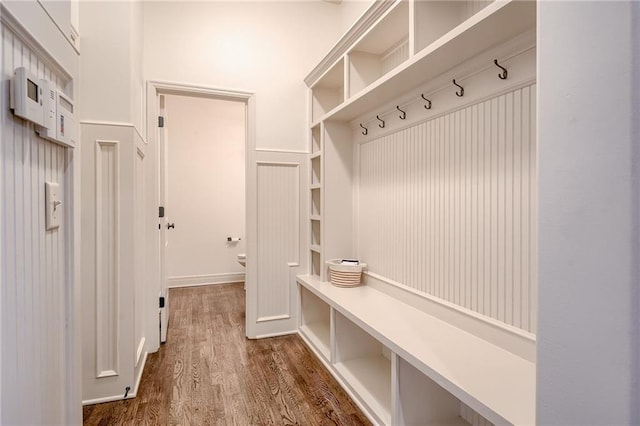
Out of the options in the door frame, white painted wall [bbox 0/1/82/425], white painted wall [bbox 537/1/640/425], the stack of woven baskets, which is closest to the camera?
white painted wall [bbox 537/1/640/425]

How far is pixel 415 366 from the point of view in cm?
143

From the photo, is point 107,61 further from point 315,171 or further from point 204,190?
point 204,190

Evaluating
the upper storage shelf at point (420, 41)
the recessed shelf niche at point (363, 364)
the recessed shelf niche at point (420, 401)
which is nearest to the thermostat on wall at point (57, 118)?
the upper storage shelf at point (420, 41)

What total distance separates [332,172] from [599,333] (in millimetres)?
2296

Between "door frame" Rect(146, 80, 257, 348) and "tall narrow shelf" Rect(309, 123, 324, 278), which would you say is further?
"tall narrow shelf" Rect(309, 123, 324, 278)

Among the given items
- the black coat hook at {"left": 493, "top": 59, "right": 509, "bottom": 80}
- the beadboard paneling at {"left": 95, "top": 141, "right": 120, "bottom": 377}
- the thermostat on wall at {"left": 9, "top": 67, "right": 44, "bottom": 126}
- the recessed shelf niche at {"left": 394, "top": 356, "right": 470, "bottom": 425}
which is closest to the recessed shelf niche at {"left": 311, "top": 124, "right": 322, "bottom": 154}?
the beadboard paneling at {"left": 95, "top": 141, "right": 120, "bottom": 377}

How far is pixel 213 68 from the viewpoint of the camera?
2.81 m

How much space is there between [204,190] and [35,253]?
4318 mm

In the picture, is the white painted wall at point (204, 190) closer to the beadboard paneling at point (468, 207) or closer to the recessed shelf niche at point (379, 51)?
the recessed shelf niche at point (379, 51)

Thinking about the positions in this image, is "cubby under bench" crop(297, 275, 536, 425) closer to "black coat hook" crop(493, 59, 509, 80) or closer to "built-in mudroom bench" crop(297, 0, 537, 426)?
"built-in mudroom bench" crop(297, 0, 537, 426)

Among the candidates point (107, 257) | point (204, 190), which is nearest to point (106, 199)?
point (107, 257)

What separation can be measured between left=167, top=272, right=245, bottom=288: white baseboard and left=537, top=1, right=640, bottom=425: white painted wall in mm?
4807

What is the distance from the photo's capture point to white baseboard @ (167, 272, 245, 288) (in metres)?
4.81

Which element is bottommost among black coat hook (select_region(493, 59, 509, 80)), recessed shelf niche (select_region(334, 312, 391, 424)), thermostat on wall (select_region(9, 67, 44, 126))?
recessed shelf niche (select_region(334, 312, 391, 424))
